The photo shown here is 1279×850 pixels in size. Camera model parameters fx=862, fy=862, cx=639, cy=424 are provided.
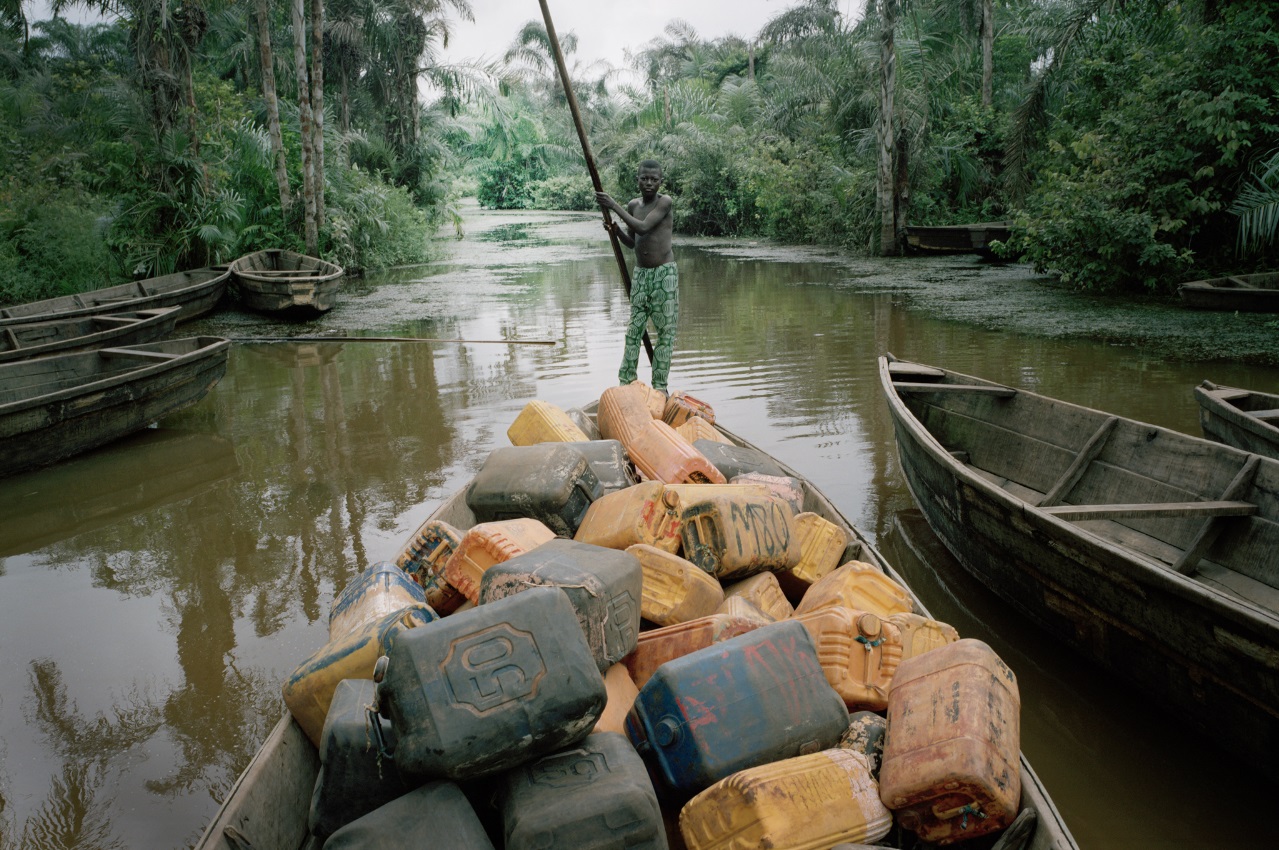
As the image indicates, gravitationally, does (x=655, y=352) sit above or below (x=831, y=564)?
above

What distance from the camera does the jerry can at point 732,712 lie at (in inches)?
97.5

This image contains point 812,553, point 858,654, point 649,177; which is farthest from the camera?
point 649,177

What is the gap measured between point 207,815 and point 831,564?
2.80m

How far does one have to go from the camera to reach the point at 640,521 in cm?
372

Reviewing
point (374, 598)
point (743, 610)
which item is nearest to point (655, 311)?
point (743, 610)

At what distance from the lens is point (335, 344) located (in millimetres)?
12656

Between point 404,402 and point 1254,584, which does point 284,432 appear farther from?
point 1254,584

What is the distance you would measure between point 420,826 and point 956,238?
2071cm

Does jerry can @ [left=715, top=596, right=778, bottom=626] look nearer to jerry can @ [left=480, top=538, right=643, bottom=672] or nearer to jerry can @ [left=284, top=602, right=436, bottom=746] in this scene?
jerry can @ [left=480, top=538, right=643, bottom=672]

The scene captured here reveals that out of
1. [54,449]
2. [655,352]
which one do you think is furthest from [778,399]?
[54,449]

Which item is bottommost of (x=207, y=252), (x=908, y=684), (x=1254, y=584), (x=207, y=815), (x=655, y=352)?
(x=207, y=815)

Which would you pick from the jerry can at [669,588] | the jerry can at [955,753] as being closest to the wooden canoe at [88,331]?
the jerry can at [669,588]

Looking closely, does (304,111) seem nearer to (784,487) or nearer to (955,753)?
(784,487)

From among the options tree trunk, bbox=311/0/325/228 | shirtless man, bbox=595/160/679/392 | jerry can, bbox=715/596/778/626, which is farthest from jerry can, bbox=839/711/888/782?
tree trunk, bbox=311/0/325/228
